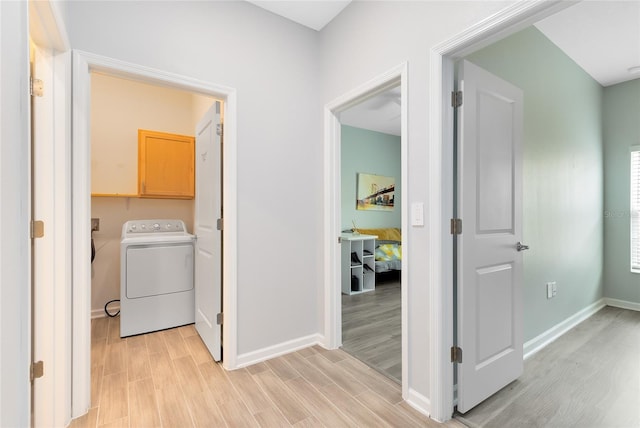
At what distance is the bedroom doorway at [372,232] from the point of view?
8.66 feet

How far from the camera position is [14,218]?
80 cm

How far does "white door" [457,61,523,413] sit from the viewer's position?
5.33ft

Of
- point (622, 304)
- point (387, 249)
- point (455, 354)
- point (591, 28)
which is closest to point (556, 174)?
point (591, 28)

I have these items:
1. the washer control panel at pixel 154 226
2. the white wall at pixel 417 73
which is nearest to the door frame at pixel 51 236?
the washer control panel at pixel 154 226

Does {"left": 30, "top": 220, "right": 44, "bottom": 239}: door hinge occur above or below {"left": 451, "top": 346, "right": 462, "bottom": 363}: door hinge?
above

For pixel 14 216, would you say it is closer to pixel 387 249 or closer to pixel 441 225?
pixel 441 225

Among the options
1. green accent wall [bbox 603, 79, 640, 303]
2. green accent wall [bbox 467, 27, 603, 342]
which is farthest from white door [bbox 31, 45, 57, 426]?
green accent wall [bbox 603, 79, 640, 303]

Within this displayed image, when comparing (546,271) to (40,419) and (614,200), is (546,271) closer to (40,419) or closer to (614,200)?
(614,200)

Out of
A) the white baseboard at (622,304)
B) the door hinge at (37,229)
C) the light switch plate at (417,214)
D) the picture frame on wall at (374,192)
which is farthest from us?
the picture frame on wall at (374,192)

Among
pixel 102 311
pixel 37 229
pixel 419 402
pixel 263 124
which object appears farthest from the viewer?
pixel 102 311

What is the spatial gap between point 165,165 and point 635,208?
5.56 meters

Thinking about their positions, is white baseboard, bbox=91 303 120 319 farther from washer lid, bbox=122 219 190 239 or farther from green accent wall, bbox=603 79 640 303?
green accent wall, bbox=603 79 640 303

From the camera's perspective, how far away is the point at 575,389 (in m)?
1.87

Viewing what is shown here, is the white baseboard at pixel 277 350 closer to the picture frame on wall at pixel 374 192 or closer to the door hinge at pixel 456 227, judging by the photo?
the door hinge at pixel 456 227
